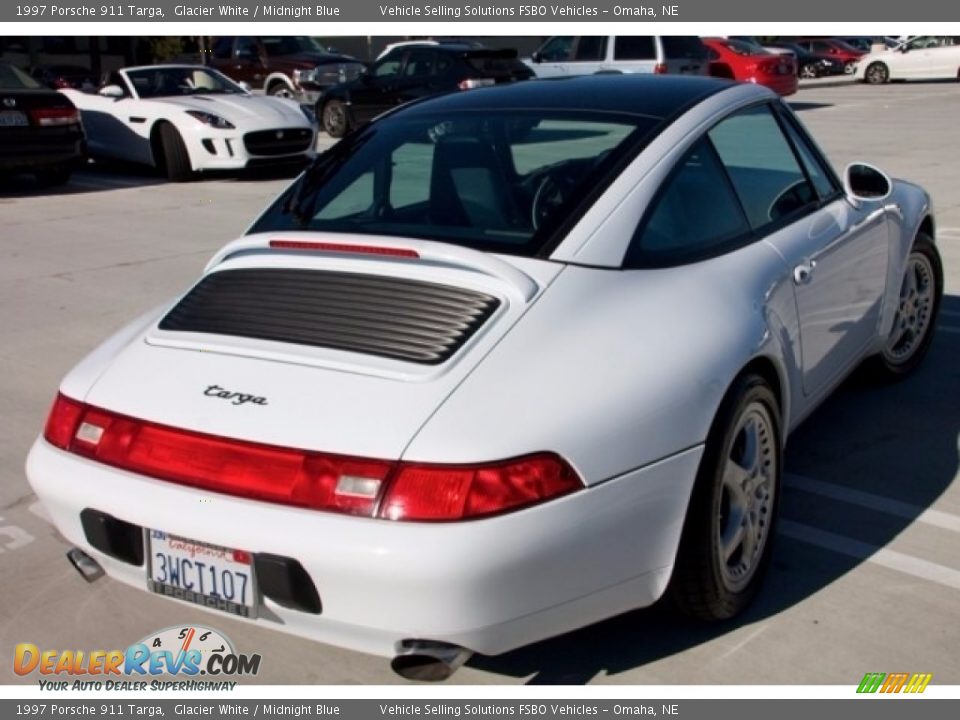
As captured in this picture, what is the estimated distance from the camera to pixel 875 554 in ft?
12.7

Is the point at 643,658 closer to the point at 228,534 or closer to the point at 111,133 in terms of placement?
the point at 228,534

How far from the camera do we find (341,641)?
9.19 feet

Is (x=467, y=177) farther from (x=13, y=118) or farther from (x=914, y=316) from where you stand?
(x=13, y=118)

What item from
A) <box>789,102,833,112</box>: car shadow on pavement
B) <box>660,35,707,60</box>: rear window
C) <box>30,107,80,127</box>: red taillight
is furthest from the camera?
<box>789,102,833,112</box>: car shadow on pavement

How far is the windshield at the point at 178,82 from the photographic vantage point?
46.7 feet

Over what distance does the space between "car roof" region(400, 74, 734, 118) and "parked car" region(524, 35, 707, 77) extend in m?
15.6

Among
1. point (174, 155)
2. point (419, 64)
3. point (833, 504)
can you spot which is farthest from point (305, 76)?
point (833, 504)

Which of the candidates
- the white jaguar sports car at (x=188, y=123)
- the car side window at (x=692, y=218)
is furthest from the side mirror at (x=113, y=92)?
the car side window at (x=692, y=218)

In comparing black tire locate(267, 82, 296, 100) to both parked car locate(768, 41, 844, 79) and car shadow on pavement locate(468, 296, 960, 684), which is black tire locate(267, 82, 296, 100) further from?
parked car locate(768, 41, 844, 79)

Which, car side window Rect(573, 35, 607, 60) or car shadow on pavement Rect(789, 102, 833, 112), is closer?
car side window Rect(573, 35, 607, 60)

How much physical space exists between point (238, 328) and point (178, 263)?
19.1 feet

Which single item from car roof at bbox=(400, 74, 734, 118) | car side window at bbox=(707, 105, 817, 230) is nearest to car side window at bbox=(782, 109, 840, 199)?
car side window at bbox=(707, 105, 817, 230)

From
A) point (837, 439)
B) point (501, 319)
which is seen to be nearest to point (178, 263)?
point (837, 439)

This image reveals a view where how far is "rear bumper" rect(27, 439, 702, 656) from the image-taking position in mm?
2602
